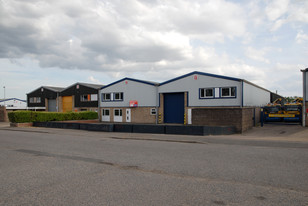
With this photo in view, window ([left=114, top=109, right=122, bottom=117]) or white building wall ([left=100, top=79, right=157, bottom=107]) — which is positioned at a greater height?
white building wall ([left=100, top=79, right=157, bottom=107])

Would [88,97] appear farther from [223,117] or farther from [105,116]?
[223,117]

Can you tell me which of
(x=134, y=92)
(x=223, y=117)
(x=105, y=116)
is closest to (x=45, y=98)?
(x=105, y=116)

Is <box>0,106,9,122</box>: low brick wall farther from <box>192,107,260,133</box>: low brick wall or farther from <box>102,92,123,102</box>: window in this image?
<box>192,107,260,133</box>: low brick wall

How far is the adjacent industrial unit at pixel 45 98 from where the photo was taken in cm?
5672

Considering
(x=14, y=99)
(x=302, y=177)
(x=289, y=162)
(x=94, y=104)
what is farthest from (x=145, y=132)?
(x=14, y=99)

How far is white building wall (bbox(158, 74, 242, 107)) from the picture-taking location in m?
28.6

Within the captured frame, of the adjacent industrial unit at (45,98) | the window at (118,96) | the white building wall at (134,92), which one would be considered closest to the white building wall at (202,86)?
the white building wall at (134,92)

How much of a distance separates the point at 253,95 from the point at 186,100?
848 cm

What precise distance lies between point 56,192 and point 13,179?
1853 mm

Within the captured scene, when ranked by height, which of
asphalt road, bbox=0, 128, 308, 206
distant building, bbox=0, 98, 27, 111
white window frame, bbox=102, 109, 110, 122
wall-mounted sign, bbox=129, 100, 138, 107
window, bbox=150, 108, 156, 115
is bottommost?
asphalt road, bbox=0, 128, 308, 206

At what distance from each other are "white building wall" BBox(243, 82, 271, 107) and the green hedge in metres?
22.9

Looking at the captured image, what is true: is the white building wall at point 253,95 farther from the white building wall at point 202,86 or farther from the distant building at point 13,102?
the distant building at point 13,102

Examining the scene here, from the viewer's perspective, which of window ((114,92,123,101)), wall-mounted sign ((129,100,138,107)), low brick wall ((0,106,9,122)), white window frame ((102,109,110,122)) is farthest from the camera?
white window frame ((102,109,110,122))

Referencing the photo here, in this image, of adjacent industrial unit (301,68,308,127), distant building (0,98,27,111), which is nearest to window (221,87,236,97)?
adjacent industrial unit (301,68,308,127)
